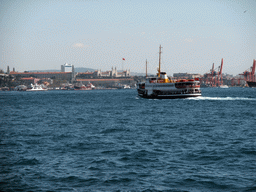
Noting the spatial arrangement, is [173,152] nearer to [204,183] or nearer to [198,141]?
[198,141]

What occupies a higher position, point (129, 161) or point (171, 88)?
point (171, 88)

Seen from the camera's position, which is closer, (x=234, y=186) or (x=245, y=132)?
(x=234, y=186)

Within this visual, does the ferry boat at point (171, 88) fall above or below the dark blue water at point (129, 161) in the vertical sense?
above

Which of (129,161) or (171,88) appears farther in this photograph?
(171,88)

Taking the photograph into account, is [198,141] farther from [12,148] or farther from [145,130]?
[12,148]

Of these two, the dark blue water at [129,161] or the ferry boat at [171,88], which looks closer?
the dark blue water at [129,161]

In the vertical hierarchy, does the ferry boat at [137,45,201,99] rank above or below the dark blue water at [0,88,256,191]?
above

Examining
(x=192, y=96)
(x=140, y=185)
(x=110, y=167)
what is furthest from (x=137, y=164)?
(x=192, y=96)

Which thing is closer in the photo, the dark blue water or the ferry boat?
the dark blue water

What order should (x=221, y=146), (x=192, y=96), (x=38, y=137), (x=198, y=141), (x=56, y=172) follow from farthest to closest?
(x=192, y=96) → (x=38, y=137) → (x=198, y=141) → (x=221, y=146) → (x=56, y=172)

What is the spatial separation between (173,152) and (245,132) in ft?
31.8

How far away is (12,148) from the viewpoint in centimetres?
1942

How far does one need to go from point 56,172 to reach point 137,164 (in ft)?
12.2

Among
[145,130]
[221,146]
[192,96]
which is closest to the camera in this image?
[221,146]
